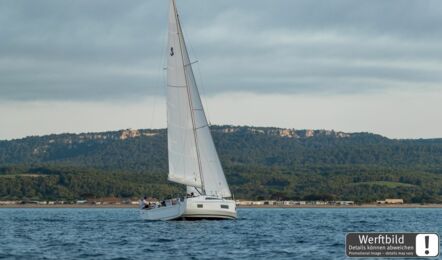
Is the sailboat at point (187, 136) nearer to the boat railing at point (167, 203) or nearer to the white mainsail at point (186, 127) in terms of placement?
the white mainsail at point (186, 127)

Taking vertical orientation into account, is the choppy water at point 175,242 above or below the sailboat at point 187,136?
below

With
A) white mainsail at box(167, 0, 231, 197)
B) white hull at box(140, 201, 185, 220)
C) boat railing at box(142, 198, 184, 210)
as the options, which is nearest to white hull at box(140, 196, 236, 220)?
white hull at box(140, 201, 185, 220)

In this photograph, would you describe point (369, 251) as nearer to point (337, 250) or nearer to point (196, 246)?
point (337, 250)

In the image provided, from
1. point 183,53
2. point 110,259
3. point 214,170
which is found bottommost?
point 110,259

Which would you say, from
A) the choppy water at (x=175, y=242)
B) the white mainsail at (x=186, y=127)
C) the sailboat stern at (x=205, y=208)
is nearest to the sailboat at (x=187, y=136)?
the white mainsail at (x=186, y=127)

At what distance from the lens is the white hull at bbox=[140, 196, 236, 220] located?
3526 inches

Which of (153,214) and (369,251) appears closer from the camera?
(369,251)

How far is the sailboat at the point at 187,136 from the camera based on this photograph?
300ft

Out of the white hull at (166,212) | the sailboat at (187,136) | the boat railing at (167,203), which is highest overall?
the sailboat at (187,136)

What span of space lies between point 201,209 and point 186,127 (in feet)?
24.1

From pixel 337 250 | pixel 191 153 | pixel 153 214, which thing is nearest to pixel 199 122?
pixel 191 153

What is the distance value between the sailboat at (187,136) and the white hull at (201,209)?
0.09 metres

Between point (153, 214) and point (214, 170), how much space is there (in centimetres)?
965

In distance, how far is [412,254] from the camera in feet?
174
